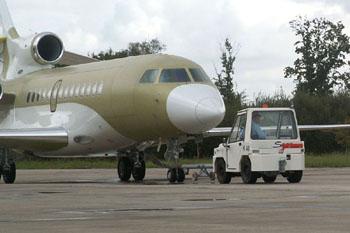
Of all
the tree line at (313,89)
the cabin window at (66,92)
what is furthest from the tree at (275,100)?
the cabin window at (66,92)

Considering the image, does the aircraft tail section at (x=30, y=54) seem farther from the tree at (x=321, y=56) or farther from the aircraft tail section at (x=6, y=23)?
the tree at (x=321, y=56)

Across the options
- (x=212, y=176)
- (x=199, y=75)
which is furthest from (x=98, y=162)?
(x=199, y=75)

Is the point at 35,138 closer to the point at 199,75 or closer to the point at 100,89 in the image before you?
the point at 100,89

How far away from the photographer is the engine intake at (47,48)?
3419 cm

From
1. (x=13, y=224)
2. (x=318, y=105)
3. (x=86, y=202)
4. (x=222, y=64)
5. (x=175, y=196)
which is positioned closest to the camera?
(x=13, y=224)

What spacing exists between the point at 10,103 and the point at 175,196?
57.1 ft

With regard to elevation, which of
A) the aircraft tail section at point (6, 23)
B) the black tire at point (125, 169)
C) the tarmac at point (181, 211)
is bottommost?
the tarmac at point (181, 211)

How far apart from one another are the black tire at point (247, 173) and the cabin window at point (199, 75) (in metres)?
3.59

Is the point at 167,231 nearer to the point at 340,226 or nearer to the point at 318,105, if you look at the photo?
the point at 340,226

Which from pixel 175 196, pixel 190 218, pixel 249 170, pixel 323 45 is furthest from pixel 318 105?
pixel 190 218

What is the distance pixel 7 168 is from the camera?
100ft

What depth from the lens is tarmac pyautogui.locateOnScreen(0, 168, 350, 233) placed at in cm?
1117

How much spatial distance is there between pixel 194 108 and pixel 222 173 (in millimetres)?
1897

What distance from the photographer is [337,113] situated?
77.6 metres
